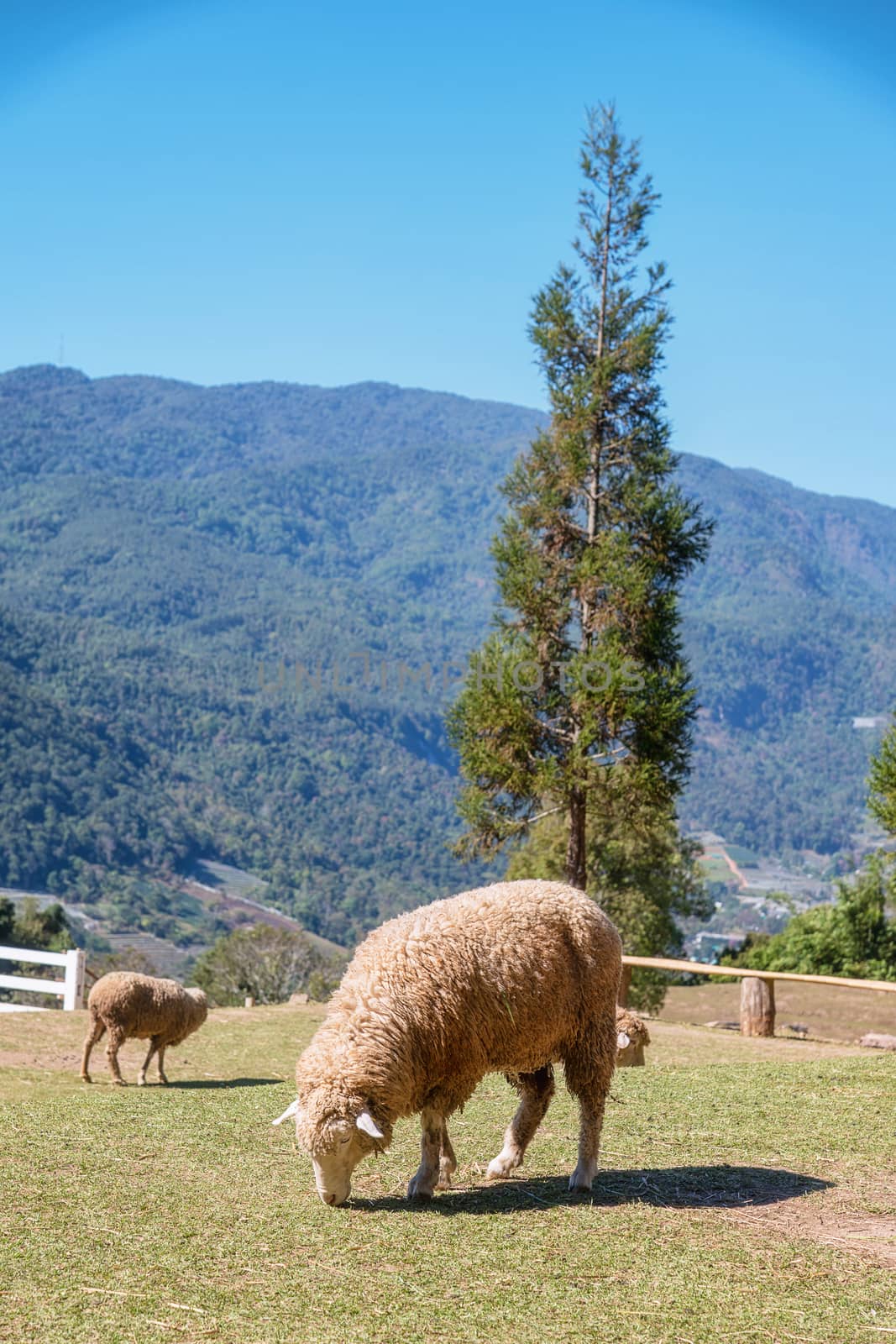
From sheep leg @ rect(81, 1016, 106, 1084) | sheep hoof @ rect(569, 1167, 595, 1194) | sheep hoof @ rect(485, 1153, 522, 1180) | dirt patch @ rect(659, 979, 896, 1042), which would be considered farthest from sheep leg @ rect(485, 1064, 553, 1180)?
dirt patch @ rect(659, 979, 896, 1042)

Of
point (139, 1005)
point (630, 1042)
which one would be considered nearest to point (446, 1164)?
point (139, 1005)

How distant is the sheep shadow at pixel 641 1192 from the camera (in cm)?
682

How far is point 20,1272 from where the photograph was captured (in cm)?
551

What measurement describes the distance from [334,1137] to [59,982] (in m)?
10.9

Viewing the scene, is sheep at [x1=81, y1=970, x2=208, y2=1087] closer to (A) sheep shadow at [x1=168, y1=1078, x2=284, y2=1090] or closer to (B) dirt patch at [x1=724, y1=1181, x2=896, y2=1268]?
(A) sheep shadow at [x1=168, y1=1078, x2=284, y2=1090]

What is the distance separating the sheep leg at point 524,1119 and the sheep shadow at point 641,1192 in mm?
99

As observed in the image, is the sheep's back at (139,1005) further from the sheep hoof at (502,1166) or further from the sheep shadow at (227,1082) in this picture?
the sheep hoof at (502,1166)

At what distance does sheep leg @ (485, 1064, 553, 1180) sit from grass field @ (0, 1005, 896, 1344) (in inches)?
4.8

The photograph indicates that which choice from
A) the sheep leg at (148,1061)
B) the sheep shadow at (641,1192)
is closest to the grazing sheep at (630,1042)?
the sheep leg at (148,1061)

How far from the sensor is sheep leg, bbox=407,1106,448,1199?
22.5ft

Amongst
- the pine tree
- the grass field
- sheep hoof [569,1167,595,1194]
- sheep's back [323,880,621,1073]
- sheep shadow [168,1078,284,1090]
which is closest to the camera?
the grass field

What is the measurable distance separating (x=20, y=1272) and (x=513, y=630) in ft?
50.3

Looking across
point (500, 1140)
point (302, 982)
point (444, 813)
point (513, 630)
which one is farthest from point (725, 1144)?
point (444, 813)

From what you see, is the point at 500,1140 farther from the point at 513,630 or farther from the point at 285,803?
the point at 285,803
